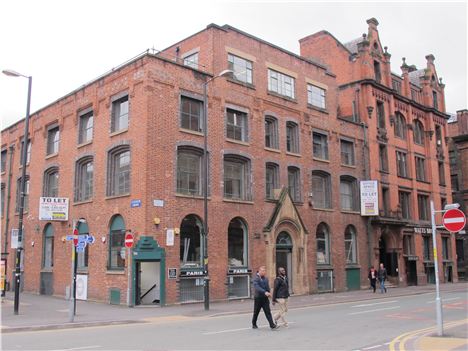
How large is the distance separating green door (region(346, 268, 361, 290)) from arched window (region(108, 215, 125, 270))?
51.7 feet

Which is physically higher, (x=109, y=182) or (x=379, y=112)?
(x=379, y=112)

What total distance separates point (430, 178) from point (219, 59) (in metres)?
25.0

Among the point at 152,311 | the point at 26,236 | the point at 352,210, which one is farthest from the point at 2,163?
the point at 352,210

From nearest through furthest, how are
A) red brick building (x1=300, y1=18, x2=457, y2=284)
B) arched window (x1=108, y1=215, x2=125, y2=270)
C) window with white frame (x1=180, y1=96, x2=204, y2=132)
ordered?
arched window (x1=108, y1=215, x2=125, y2=270)
window with white frame (x1=180, y1=96, x2=204, y2=132)
red brick building (x1=300, y1=18, x2=457, y2=284)

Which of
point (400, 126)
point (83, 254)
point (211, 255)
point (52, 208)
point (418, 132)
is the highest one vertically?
point (418, 132)

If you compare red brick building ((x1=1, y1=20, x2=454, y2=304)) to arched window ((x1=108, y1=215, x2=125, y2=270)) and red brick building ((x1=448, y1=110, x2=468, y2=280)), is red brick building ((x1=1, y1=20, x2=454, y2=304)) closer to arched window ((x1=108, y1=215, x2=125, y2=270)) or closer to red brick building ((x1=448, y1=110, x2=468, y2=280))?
arched window ((x1=108, y1=215, x2=125, y2=270))

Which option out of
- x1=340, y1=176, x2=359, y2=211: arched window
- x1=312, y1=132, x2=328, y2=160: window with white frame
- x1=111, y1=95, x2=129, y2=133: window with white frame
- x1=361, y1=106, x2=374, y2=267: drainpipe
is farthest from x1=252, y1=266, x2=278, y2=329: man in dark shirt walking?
x1=361, y1=106, x2=374, y2=267: drainpipe

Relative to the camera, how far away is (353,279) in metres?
33.2

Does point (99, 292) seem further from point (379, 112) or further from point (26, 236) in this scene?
point (379, 112)

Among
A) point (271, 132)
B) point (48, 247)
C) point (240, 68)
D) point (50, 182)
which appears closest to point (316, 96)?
point (271, 132)

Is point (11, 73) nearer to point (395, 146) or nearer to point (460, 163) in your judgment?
point (395, 146)

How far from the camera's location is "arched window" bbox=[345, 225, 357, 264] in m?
33.9

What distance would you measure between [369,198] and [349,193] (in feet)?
4.75

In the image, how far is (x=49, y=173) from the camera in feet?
102
